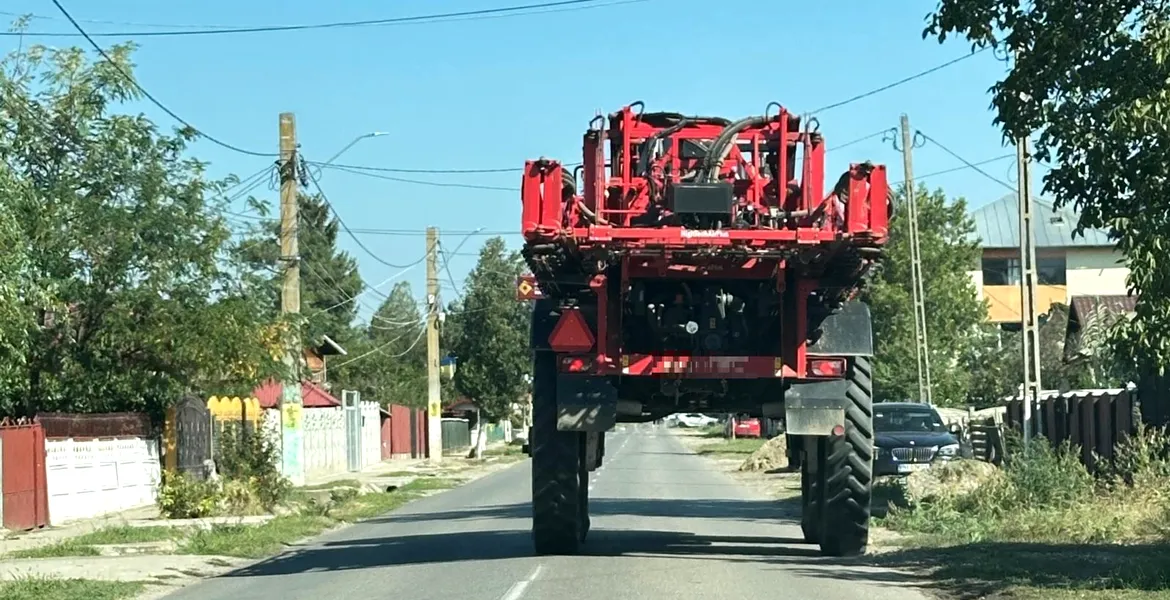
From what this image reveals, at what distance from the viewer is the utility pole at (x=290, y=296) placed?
3100cm

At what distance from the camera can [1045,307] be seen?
69.2 meters

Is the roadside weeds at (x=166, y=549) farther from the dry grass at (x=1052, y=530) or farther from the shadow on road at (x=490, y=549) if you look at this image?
the dry grass at (x=1052, y=530)

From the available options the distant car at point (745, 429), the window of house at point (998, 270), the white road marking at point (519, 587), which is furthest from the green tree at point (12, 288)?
the distant car at point (745, 429)

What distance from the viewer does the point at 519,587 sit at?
1324cm

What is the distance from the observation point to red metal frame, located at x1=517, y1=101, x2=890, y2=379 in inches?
529

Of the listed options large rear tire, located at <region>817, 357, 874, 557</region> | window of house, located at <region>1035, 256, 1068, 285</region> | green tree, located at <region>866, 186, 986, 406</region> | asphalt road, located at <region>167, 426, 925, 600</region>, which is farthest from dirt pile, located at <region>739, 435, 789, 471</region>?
window of house, located at <region>1035, 256, 1068, 285</region>

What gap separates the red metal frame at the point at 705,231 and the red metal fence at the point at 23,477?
377 inches

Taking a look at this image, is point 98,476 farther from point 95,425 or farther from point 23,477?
point 23,477

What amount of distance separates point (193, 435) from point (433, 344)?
21376 millimetres

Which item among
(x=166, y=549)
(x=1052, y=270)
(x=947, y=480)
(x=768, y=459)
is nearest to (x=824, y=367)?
(x=166, y=549)

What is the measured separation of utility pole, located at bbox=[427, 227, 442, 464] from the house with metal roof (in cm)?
2492

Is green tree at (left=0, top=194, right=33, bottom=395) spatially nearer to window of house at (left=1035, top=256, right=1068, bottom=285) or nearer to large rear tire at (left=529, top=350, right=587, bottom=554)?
large rear tire at (left=529, top=350, right=587, bottom=554)

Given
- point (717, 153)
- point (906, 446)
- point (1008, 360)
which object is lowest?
point (906, 446)

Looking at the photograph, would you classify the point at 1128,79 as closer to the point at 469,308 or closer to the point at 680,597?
the point at 680,597
